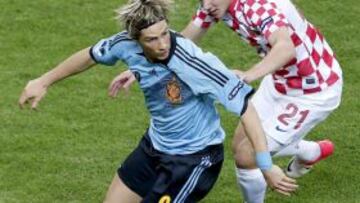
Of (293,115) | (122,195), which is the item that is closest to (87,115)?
(293,115)

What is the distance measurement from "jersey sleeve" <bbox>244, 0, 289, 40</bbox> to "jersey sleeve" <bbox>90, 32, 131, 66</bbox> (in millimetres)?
1107

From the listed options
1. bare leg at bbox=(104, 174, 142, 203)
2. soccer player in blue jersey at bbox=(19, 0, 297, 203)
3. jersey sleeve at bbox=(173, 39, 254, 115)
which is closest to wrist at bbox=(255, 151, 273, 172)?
soccer player in blue jersey at bbox=(19, 0, 297, 203)

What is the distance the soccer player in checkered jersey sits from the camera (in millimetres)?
7234

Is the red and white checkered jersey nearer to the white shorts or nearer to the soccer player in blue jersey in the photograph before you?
the white shorts

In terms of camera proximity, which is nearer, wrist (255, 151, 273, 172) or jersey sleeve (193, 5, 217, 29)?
wrist (255, 151, 273, 172)

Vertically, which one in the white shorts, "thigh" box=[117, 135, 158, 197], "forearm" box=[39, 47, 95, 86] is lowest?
the white shorts

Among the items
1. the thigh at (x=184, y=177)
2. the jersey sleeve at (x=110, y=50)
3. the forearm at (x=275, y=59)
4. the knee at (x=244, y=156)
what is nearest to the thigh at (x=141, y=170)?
the thigh at (x=184, y=177)

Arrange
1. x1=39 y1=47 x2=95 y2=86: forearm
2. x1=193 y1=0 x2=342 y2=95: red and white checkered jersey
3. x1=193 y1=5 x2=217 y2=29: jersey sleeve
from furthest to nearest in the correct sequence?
x1=193 y1=5 x2=217 y2=29: jersey sleeve, x1=193 y1=0 x2=342 y2=95: red and white checkered jersey, x1=39 y1=47 x2=95 y2=86: forearm

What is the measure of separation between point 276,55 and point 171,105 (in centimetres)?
87

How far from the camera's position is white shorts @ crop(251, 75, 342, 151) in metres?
7.52

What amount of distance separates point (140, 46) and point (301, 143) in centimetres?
245

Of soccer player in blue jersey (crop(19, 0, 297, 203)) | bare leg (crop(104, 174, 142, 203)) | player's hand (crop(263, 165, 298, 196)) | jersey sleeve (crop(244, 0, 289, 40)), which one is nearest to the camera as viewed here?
player's hand (crop(263, 165, 298, 196))

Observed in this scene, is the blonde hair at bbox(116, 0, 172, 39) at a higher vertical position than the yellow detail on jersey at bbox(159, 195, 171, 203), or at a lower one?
higher

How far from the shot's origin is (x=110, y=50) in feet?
21.0
